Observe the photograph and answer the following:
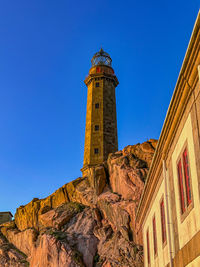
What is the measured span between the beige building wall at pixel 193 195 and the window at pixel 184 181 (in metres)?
0.25

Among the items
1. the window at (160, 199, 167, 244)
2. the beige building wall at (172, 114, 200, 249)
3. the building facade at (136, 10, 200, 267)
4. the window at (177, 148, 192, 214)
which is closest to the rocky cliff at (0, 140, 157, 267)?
the window at (160, 199, 167, 244)

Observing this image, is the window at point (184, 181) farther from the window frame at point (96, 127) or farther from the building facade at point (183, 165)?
the window frame at point (96, 127)

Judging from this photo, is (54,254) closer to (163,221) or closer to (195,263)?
(163,221)

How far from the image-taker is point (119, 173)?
40.7 metres

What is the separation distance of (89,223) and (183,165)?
30389 millimetres

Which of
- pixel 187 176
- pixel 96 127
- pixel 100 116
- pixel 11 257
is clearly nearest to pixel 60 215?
pixel 11 257

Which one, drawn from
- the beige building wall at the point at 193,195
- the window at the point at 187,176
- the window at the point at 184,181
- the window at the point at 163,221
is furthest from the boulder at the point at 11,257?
the window at the point at 187,176

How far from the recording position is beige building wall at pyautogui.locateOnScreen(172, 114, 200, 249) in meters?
9.31

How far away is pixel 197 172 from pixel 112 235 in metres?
29.3

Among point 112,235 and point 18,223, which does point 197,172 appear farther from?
point 18,223

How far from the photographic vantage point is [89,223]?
129 feet

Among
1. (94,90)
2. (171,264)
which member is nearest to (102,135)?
(94,90)

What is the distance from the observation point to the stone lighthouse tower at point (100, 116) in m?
50.7

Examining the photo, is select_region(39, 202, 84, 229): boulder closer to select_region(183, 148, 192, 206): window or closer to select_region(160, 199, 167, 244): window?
select_region(160, 199, 167, 244): window
